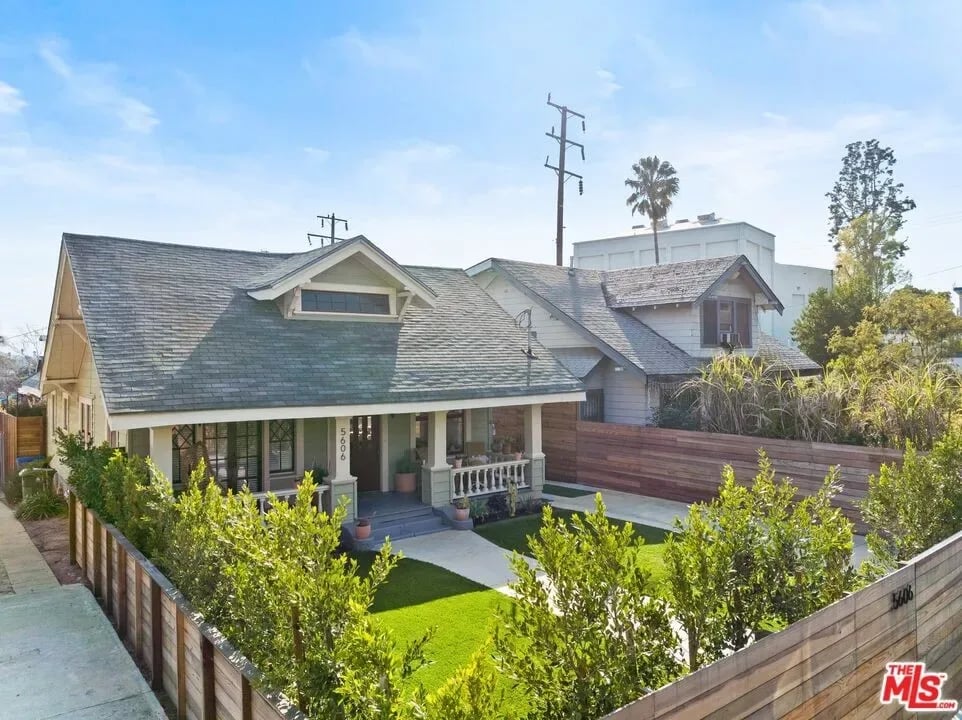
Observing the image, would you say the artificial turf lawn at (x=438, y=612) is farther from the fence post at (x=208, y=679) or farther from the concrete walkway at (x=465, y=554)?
the fence post at (x=208, y=679)

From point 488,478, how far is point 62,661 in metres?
8.96

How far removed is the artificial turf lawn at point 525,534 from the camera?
1106 cm

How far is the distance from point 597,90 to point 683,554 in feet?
42.5

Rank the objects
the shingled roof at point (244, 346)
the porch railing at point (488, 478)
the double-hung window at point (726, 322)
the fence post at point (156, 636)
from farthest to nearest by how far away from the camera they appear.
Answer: the double-hung window at point (726, 322) < the porch railing at point (488, 478) < the shingled roof at point (244, 346) < the fence post at point (156, 636)

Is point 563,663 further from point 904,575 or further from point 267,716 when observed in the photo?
point 904,575

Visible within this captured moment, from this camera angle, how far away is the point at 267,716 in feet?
12.9

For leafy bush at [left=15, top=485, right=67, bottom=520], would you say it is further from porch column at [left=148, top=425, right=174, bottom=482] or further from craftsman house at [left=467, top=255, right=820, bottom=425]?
craftsman house at [left=467, top=255, right=820, bottom=425]

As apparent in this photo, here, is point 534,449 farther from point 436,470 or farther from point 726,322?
point 726,322

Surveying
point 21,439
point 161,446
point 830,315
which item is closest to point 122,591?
point 161,446

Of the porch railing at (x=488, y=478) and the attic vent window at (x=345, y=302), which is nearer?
the porch railing at (x=488, y=478)

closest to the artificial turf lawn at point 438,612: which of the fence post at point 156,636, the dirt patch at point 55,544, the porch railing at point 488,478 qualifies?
the fence post at point 156,636

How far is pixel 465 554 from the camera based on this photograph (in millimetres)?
11156

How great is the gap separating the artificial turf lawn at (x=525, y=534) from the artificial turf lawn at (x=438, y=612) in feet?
6.55

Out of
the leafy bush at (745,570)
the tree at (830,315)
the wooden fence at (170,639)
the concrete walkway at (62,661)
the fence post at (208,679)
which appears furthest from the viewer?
the tree at (830,315)
